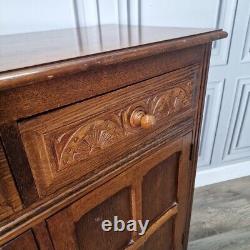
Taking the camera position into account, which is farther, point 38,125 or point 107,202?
point 107,202

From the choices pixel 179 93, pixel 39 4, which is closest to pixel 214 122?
pixel 179 93

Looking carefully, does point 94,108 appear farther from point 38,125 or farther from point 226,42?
point 226,42

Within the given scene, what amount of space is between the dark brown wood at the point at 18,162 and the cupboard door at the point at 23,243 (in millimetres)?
53

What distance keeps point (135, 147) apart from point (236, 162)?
1.08 m

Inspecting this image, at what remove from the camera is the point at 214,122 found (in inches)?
44.4

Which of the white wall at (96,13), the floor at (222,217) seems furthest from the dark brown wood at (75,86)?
the floor at (222,217)

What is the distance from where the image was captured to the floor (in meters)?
1.00

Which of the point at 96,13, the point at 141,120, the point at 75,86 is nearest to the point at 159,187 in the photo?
the point at 141,120

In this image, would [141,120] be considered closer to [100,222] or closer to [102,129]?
[102,129]

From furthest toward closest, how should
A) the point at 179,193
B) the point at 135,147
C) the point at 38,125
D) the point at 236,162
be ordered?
the point at 236,162, the point at 179,193, the point at 135,147, the point at 38,125

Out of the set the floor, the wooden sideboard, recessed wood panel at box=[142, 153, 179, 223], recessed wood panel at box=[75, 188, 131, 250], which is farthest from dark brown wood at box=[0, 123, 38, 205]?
the floor

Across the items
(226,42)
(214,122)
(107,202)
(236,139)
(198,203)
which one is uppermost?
(226,42)

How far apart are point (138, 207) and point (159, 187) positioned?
73 millimetres

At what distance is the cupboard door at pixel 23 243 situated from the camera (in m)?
0.31
